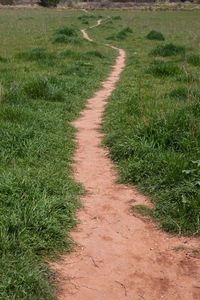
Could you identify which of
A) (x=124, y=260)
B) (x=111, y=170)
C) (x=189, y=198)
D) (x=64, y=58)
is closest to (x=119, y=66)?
(x=64, y=58)

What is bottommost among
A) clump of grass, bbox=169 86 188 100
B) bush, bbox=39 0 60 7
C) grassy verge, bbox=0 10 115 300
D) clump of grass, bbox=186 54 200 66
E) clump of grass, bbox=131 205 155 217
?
clump of grass, bbox=131 205 155 217

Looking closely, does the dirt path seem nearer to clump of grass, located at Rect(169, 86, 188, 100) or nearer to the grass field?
the grass field

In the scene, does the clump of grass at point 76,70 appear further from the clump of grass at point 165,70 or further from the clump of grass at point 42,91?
the clump of grass at point 42,91

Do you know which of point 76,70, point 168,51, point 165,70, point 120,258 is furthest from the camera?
point 168,51

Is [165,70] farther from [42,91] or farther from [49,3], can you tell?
[49,3]

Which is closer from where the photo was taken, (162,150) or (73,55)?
(162,150)

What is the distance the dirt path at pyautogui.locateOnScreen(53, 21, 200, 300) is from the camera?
286 cm

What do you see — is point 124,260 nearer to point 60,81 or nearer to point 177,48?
point 60,81

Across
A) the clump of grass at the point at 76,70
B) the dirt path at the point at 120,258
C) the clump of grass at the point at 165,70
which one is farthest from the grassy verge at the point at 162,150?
the clump of grass at the point at 76,70

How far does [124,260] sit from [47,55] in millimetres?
10622

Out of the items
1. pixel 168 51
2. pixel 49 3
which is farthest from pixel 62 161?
pixel 49 3

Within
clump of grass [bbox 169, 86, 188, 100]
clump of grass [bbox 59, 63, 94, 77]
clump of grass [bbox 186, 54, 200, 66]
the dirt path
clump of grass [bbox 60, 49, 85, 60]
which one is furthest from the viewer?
clump of grass [bbox 60, 49, 85, 60]

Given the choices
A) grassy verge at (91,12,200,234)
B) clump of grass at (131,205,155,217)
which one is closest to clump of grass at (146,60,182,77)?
grassy verge at (91,12,200,234)

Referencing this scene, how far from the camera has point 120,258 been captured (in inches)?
129
